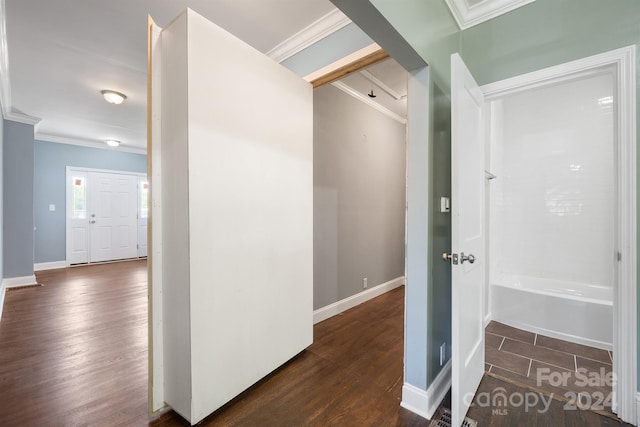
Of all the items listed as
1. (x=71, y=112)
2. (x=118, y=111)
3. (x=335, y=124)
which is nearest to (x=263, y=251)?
(x=335, y=124)

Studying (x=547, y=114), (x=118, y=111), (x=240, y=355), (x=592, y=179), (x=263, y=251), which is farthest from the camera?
(x=118, y=111)

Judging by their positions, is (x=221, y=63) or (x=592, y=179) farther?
(x=592, y=179)

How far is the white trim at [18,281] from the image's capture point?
13.8ft

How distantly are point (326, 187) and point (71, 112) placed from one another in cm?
440

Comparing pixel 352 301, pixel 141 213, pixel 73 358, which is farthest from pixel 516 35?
pixel 141 213

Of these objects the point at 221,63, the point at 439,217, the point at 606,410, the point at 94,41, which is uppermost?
the point at 94,41

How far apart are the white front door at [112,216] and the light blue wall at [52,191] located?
0.46 meters

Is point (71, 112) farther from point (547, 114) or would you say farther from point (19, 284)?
point (547, 114)

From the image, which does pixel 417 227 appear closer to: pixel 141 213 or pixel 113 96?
pixel 113 96

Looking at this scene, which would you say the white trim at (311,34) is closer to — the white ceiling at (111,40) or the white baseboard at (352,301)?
the white ceiling at (111,40)

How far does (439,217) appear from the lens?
182 centimetres

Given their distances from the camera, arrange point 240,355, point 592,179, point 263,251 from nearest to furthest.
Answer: point 240,355 < point 263,251 < point 592,179

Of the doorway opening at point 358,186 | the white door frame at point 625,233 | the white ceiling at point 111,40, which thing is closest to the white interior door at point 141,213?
the white ceiling at point 111,40

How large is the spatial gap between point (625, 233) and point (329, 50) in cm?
229
